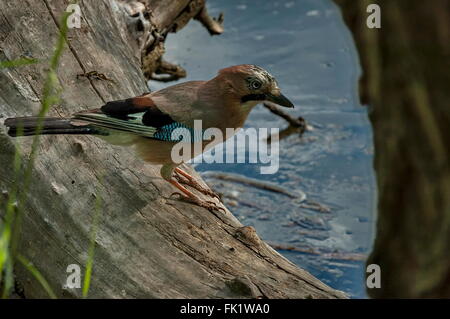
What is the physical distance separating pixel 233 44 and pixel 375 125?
4923 millimetres

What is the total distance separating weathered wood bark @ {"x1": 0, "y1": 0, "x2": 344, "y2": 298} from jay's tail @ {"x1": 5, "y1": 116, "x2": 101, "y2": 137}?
12 centimetres

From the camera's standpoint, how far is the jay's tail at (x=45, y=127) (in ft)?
13.0

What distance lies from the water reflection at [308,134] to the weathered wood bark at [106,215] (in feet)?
7.95

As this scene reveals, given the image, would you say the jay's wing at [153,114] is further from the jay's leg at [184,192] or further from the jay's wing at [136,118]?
the jay's leg at [184,192]

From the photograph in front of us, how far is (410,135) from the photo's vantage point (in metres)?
3.97

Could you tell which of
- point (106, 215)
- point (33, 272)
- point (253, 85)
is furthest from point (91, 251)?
point (253, 85)

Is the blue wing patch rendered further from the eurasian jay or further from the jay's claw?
the jay's claw

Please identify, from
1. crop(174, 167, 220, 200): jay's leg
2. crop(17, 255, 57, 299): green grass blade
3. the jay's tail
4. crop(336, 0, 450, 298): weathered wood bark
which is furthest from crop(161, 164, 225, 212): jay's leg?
crop(17, 255, 57, 299): green grass blade

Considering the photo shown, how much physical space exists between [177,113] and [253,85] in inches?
18.1

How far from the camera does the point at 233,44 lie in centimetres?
889

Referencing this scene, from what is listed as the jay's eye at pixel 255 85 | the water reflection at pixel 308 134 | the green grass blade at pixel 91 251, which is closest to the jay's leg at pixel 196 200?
the green grass blade at pixel 91 251

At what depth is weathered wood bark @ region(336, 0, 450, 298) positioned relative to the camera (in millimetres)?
3744

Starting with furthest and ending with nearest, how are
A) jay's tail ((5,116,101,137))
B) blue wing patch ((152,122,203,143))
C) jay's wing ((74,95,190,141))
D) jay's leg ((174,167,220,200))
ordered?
1. jay's leg ((174,167,220,200))
2. blue wing patch ((152,122,203,143))
3. jay's wing ((74,95,190,141))
4. jay's tail ((5,116,101,137))

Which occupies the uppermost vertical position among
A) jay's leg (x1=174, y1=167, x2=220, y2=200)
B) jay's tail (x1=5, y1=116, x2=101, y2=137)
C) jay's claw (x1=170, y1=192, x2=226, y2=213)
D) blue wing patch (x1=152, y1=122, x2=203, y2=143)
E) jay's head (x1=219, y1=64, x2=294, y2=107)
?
jay's head (x1=219, y1=64, x2=294, y2=107)
